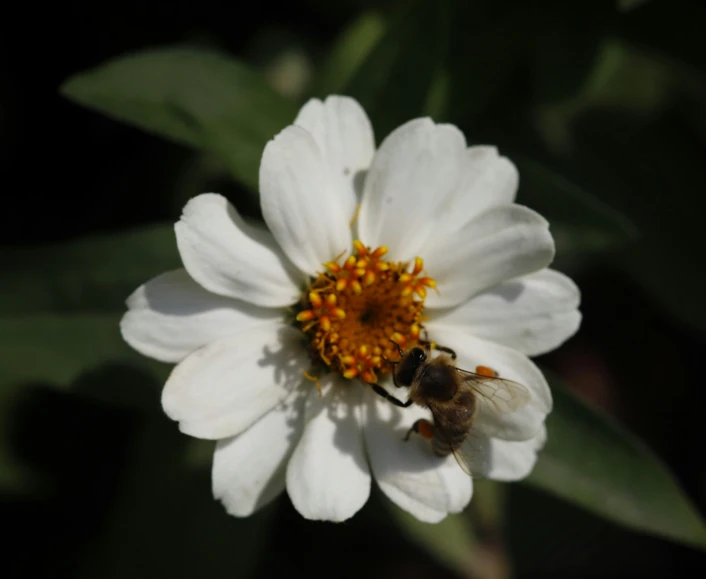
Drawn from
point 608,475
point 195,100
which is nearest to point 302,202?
point 195,100

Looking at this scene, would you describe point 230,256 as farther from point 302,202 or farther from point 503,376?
point 503,376

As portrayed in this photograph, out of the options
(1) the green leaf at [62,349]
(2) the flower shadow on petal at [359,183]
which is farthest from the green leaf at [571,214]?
(1) the green leaf at [62,349]

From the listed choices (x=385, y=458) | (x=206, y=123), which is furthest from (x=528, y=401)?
(x=206, y=123)

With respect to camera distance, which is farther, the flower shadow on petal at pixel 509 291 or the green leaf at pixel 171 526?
the green leaf at pixel 171 526

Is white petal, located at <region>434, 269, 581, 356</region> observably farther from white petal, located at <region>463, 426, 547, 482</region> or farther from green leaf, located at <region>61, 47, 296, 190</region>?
green leaf, located at <region>61, 47, 296, 190</region>

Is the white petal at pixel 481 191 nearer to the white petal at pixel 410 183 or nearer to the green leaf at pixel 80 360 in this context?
the white petal at pixel 410 183

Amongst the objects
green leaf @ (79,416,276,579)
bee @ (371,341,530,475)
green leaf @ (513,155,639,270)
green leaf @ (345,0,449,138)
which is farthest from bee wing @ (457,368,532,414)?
green leaf @ (79,416,276,579)

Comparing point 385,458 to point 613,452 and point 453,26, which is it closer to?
point 613,452
